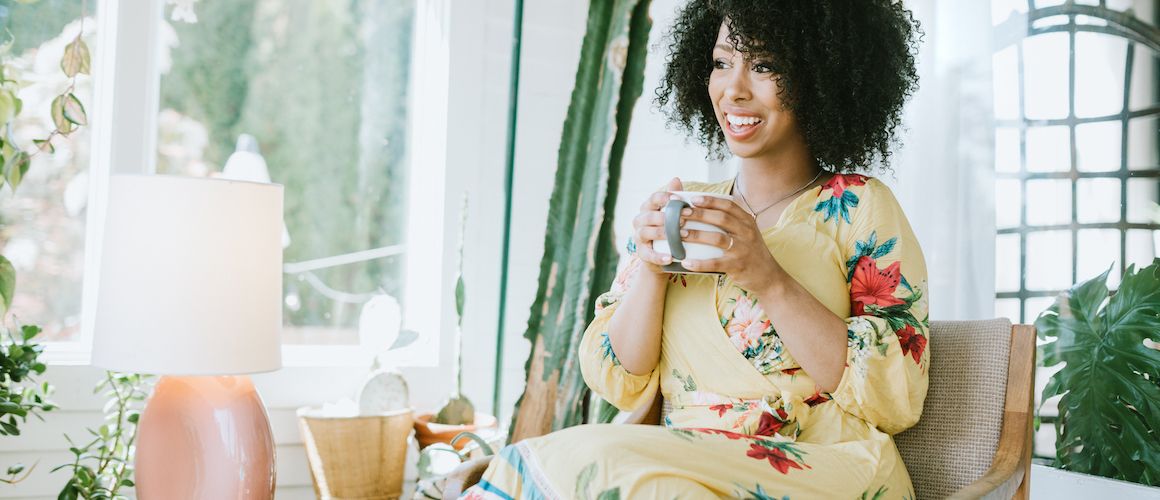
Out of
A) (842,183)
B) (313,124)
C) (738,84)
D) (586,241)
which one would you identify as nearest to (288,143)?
(313,124)

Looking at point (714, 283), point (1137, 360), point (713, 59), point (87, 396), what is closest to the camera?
point (714, 283)

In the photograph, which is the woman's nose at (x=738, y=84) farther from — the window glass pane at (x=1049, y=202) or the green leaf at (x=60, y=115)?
the green leaf at (x=60, y=115)

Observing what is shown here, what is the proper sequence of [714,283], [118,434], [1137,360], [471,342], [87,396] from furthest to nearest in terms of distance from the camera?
[471,342], [87,396], [118,434], [1137,360], [714,283]

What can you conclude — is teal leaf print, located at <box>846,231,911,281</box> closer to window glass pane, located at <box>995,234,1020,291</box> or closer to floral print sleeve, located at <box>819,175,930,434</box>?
floral print sleeve, located at <box>819,175,930,434</box>

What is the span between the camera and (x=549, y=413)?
204cm

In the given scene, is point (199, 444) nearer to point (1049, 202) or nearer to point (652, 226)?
point (652, 226)

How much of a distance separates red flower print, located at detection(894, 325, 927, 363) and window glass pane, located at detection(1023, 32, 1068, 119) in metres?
0.82

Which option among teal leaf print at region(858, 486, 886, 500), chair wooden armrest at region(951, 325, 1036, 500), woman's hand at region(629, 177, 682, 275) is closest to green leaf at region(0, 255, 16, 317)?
woman's hand at region(629, 177, 682, 275)

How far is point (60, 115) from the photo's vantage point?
207cm

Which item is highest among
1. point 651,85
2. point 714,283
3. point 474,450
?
point 651,85

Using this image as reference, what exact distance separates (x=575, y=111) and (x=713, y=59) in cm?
75

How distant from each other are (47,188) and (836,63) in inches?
76.9

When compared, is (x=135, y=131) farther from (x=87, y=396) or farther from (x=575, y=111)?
(x=575, y=111)

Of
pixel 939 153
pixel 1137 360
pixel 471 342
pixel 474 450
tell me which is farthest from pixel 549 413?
pixel 1137 360
